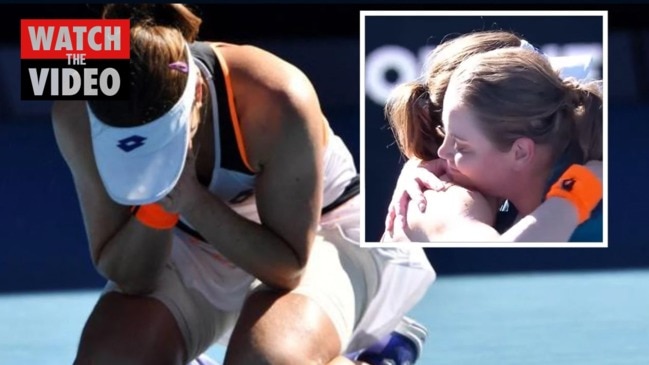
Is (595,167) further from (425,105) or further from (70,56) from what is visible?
(70,56)

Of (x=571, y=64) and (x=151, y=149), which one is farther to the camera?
(x=571, y=64)

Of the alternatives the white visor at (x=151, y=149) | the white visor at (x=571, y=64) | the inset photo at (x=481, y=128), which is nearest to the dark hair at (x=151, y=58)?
the white visor at (x=151, y=149)

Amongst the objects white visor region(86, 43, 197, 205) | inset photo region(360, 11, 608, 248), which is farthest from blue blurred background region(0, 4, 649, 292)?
white visor region(86, 43, 197, 205)

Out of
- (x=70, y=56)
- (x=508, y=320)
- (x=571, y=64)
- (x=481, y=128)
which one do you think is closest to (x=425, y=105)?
(x=481, y=128)

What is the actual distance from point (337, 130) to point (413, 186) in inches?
8.1

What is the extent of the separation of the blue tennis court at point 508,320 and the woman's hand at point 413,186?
0.20 meters

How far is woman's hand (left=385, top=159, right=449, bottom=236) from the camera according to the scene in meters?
2.63

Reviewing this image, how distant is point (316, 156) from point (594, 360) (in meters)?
0.80

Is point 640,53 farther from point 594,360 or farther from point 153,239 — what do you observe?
point 153,239

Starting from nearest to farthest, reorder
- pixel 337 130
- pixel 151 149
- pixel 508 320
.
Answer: pixel 151 149
pixel 337 130
pixel 508 320

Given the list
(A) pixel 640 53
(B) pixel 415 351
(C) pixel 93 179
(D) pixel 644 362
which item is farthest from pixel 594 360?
(C) pixel 93 179

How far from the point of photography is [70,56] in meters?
2.60

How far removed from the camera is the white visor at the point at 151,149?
2365 mm

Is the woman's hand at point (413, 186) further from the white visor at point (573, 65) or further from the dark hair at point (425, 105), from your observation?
the white visor at point (573, 65)
